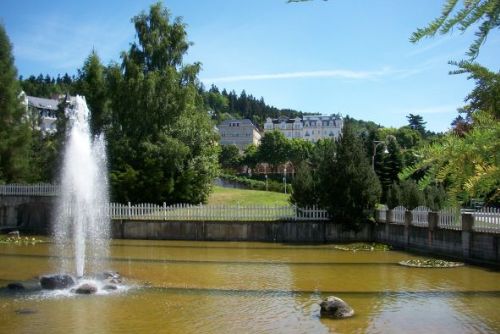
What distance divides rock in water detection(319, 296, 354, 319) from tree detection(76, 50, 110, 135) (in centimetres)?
3449

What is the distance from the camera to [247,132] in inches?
6531

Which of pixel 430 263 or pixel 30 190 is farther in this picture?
pixel 30 190

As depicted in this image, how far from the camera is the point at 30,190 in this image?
3706 centimetres

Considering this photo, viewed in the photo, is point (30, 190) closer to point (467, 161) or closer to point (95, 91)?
point (95, 91)

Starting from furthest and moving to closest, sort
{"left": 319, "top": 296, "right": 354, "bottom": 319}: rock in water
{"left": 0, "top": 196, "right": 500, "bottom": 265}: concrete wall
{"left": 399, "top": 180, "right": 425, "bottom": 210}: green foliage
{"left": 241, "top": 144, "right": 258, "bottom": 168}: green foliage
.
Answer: {"left": 241, "top": 144, "right": 258, "bottom": 168}: green foliage < {"left": 399, "top": 180, "right": 425, "bottom": 210}: green foliage < {"left": 0, "top": 196, "right": 500, "bottom": 265}: concrete wall < {"left": 319, "top": 296, "right": 354, "bottom": 319}: rock in water

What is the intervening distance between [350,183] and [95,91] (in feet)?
82.7

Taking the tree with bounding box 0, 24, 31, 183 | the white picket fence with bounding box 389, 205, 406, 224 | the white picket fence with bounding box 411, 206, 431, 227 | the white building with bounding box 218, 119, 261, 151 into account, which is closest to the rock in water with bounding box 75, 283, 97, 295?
the white picket fence with bounding box 411, 206, 431, 227

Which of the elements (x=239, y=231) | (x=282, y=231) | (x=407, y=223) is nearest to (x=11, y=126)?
(x=239, y=231)

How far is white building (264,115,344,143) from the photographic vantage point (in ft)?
579

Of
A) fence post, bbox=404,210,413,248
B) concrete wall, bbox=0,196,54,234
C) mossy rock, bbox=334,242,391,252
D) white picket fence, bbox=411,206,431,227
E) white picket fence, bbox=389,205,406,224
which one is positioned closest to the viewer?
white picket fence, bbox=411,206,431,227

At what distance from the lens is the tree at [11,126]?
42.3 metres

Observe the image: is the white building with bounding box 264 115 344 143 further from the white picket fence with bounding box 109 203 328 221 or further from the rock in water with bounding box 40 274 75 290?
the rock in water with bounding box 40 274 75 290

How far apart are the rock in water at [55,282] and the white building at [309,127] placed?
162364 millimetres

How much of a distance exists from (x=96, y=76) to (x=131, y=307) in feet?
114
